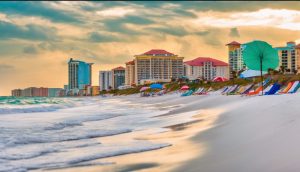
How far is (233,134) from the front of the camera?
7.33 metres

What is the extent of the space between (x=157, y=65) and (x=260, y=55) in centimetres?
14441

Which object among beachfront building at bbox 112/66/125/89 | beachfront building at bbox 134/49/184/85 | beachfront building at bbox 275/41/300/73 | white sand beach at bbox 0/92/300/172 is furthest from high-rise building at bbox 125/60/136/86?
white sand beach at bbox 0/92/300/172

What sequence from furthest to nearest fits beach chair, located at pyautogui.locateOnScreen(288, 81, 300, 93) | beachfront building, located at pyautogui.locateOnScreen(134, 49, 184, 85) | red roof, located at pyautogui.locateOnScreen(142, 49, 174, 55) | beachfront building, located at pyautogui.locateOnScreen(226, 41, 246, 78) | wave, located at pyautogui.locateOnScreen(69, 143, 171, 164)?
Result: red roof, located at pyautogui.locateOnScreen(142, 49, 174, 55) → beachfront building, located at pyautogui.locateOnScreen(134, 49, 184, 85) → beachfront building, located at pyautogui.locateOnScreen(226, 41, 246, 78) → beach chair, located at pyautogui.locateOnScreen(288, 81, 300, 93) → wave, located at pyautogui.locateOnScreen(69, 143, 171, 164)

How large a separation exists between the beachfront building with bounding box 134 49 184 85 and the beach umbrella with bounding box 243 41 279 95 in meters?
137

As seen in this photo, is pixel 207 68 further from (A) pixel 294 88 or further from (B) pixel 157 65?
(A) pixel 294 88

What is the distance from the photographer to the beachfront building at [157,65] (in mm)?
162425

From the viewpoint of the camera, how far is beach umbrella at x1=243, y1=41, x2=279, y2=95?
20.9m

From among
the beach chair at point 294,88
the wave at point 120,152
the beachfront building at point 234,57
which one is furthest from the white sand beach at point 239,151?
the beachfront building at point 234,57

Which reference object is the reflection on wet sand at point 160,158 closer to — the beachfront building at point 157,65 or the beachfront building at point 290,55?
the beachfront building at point 290,55

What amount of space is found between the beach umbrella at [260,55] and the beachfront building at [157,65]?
136838 mm

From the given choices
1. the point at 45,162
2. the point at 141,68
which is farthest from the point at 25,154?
the point at 141,68

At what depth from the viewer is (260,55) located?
2117 cm

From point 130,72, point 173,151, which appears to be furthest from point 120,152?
point 130,72

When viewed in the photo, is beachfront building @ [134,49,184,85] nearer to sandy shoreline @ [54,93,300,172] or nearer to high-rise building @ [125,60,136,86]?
high-rise building @ [125,60,136,86]
